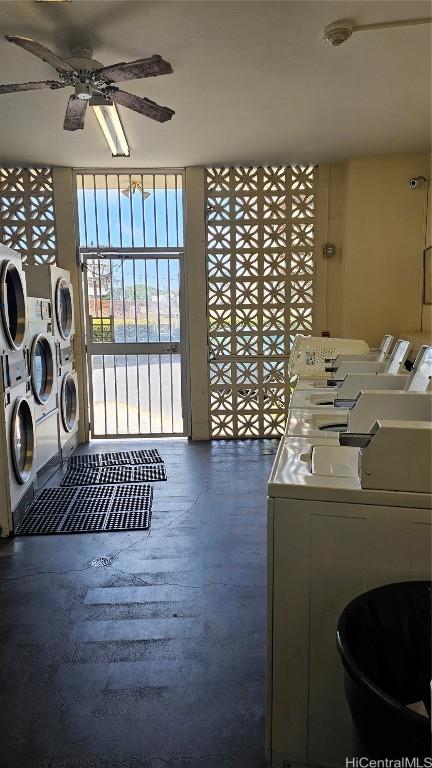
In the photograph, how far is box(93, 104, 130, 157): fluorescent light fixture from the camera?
3.37 m

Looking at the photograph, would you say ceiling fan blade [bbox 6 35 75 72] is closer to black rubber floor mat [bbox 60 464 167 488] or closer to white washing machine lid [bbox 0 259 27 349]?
white washing machine lid [bbox 0 259 27 349]

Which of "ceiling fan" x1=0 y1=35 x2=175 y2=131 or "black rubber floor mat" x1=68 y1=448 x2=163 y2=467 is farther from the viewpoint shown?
"black rubber floor mat" x1=68 y1=448 x2=163 y2=467

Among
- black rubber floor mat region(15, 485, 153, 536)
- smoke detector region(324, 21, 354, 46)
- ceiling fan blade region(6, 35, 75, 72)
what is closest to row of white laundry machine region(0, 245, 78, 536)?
black rubber floor mat region(15, 485, 153, 536)

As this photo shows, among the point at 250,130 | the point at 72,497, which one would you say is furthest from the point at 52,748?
the point at 250,130

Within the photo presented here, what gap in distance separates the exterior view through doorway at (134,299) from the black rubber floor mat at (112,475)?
1.08 meters

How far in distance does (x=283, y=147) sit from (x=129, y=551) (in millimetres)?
3607

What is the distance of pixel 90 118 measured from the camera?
12.3 ft

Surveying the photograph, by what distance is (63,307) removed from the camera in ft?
16.2

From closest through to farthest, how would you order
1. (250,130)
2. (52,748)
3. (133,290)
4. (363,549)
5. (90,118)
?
(363,549), (52,748), (90,118), (250,130), (133,290)

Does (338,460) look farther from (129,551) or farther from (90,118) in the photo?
(90,118)

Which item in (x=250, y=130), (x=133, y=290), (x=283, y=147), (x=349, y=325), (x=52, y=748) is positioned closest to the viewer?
(x=52, y=748)

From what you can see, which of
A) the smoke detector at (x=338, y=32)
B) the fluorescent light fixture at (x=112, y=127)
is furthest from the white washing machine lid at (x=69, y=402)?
the smoke detector at (x=338, y=32)

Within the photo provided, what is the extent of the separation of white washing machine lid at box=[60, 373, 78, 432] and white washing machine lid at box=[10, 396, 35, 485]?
1.00 metres

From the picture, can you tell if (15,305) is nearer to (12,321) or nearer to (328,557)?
(12,321)
